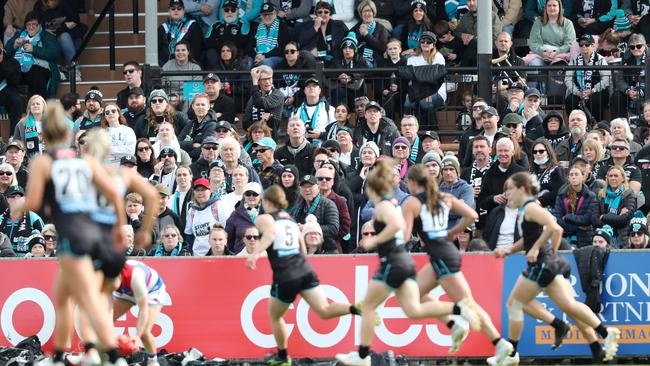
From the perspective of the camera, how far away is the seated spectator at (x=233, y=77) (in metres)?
22.4

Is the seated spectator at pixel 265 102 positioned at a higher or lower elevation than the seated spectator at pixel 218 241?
higher

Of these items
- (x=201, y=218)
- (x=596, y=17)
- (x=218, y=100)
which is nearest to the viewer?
(x=201, y=218)

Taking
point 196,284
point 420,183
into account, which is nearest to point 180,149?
point 196,284

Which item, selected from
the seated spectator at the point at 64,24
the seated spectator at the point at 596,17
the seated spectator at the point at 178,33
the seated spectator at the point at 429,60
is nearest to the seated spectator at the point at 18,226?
the seated spectator at the point at 178,33

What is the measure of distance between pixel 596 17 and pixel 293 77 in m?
4.61

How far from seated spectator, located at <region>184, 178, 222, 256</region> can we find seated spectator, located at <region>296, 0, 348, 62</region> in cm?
442

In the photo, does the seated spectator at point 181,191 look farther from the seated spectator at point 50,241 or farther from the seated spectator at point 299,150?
the seated spectator at point 50,241

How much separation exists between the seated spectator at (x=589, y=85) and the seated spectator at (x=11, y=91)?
26.0 feet

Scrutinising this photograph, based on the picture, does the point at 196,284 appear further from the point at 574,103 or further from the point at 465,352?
the point at 574,103

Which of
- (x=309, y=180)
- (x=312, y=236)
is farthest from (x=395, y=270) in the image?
(x=309, y=180)

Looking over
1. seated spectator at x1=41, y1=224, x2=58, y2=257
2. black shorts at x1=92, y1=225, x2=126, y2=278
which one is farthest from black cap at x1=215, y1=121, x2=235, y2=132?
black shorts at x1=92, y1=225, x2=126, y2=278

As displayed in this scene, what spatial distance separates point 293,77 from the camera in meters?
22.2

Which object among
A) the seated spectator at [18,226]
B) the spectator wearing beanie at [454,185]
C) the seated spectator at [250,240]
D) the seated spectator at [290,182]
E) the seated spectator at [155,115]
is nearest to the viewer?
the seated spectator at [250,240]

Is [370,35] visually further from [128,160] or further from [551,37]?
[128,160]
